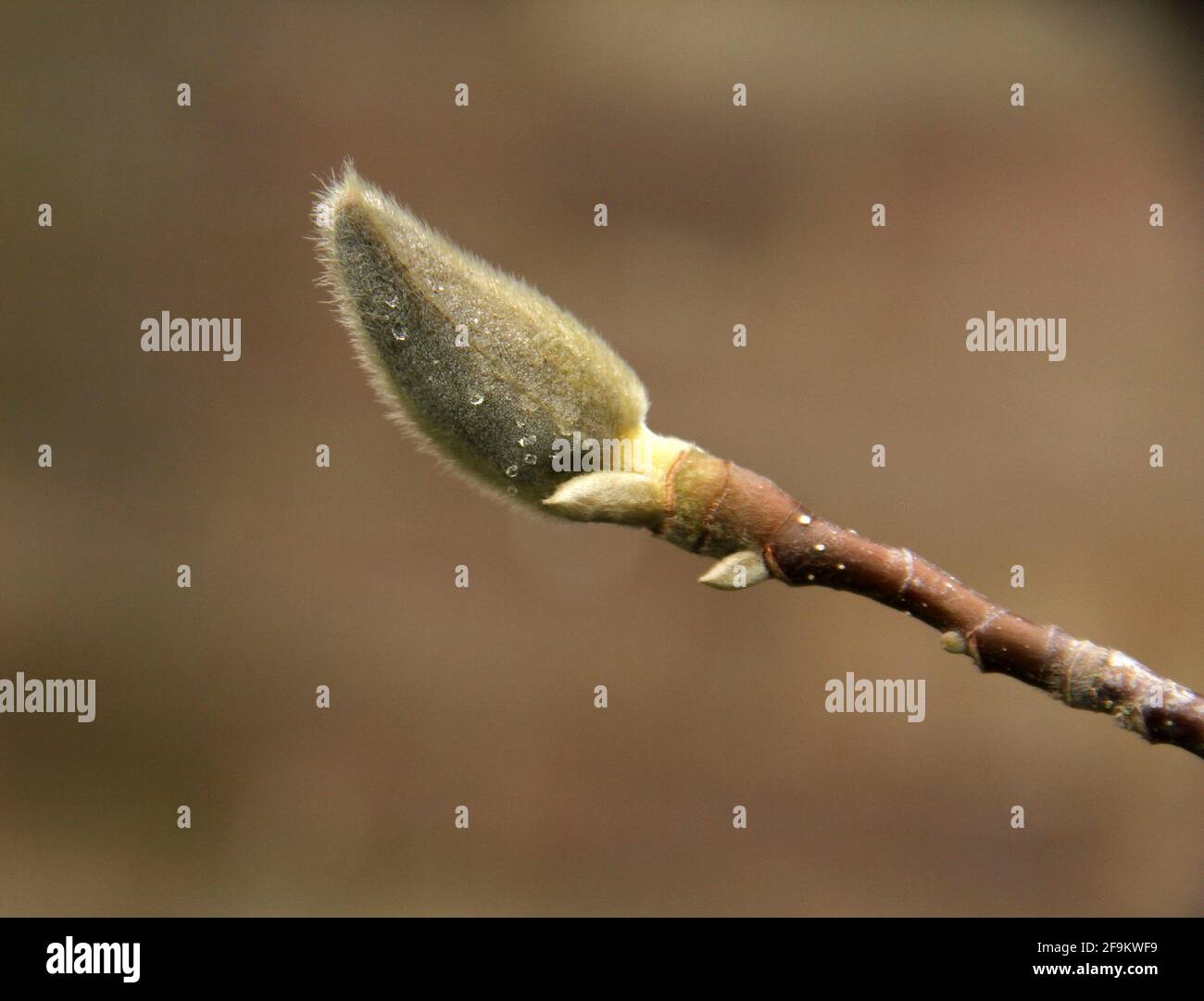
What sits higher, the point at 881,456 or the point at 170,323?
the point at 170,323

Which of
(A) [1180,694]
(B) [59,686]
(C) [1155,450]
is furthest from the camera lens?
(C) [1155,450]

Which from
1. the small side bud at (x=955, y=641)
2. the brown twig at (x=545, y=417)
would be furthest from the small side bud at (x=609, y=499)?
the small side bud at (x=955, y=641)

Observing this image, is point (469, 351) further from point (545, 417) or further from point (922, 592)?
point (922, 592)

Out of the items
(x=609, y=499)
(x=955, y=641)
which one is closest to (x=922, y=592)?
(x=955, y=641)

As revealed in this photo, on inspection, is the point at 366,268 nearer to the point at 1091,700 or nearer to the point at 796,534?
the point at 796,534

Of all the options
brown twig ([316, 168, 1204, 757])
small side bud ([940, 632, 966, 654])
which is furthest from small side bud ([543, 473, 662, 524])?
small side bud ([940, 632, 966, 654])

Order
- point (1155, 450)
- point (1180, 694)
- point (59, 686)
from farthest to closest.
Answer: point (1155, 450) → point (59, 686) → point (1180, 694)

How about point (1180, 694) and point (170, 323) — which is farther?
point (170, 323)

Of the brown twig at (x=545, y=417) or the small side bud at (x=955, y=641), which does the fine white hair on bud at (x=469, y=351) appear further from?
the small side bud at (x=955, y=641)

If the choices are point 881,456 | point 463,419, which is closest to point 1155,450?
A: point 881,456
